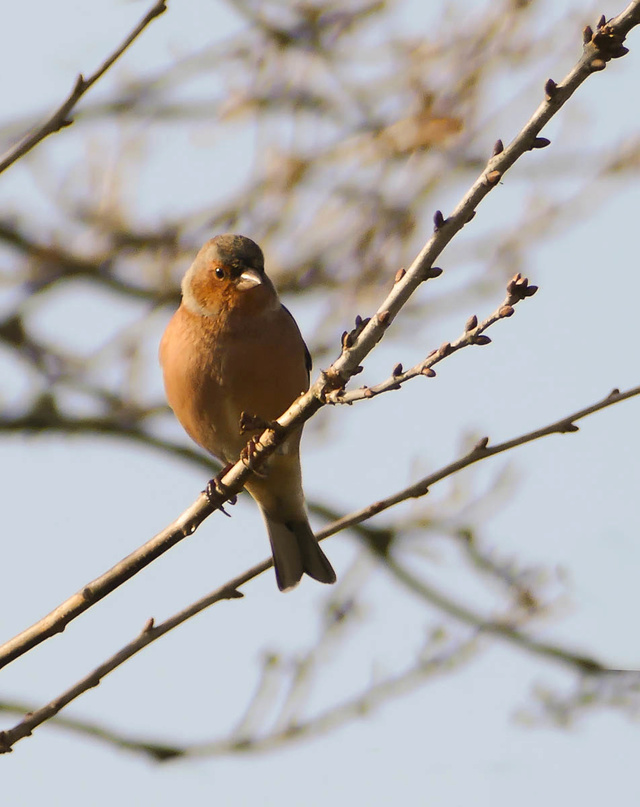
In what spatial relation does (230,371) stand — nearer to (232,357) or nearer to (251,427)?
(232,357)

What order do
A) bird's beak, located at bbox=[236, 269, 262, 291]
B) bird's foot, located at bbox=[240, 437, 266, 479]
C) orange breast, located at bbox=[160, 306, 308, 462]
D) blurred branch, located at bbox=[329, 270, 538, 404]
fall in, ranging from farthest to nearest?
bird's beak, located at bbox=[236, 269, 262, 291] < orange breast, located at bbox=[160, 306, 308, 462] < bird's foot, located at bbox=[240, 437, 266, 479] < blurred branch, located at bbox=[329, 270, 538, 404]

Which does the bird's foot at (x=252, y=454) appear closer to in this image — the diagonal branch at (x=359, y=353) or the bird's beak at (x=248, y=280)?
the diagonal branch at (x=359, y=353)

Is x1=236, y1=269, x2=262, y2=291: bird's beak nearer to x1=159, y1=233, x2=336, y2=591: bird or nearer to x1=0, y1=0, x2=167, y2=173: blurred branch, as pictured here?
x1=159, y1=233, x2=336, y2=591: bird

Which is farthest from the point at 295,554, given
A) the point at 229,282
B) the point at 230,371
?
the point at 229,282

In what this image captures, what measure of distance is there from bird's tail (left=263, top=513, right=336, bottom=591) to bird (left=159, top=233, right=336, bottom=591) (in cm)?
1

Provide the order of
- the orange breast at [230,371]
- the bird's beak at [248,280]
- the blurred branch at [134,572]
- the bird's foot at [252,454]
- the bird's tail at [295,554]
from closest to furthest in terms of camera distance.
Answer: the blurred branch at [134,572]
the bird's foot at [252,454]
the orange breast at [230,371]
the bird's beak at [248,280]
the bird's tail at [295,554]

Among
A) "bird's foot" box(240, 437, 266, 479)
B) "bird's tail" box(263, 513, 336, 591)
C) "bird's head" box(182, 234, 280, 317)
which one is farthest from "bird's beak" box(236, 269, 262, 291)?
"bird's foot" box(240, 437, 266, 479)

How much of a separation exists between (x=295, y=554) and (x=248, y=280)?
4.87ft

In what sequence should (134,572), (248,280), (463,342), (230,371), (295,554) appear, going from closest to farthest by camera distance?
(463,342) < (134,572) < (230,371) < (248,280) < (295,554)

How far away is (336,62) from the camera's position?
22.9 feet

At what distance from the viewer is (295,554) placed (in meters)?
5.86

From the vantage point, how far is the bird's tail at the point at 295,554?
5785mm

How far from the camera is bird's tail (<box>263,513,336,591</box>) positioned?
5.79 m

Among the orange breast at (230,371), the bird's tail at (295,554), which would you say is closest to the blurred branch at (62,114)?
the orange breast at (230,371)
